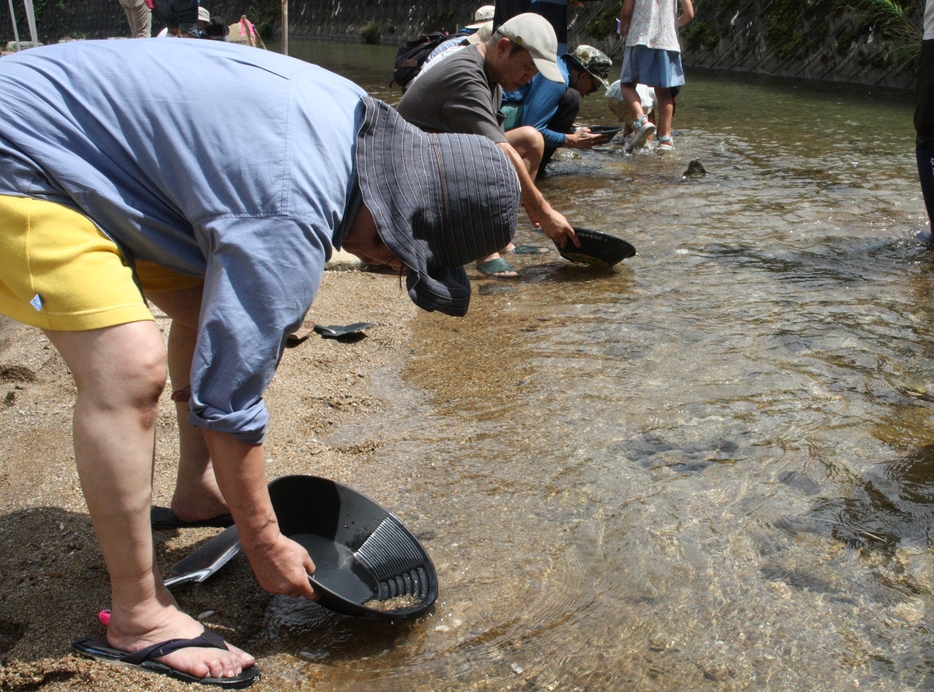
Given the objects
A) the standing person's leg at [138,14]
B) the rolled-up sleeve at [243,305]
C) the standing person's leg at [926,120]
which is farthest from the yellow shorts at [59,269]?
the standing person's leg at [138,14]

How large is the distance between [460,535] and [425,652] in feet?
1.44

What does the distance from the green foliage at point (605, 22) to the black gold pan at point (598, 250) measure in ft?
45.4

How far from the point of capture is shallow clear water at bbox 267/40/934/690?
1860 millimetres

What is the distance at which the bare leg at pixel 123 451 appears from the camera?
1493 millimetres

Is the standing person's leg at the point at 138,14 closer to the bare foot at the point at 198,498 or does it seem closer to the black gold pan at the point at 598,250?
the black gold pan at the point at 598,250

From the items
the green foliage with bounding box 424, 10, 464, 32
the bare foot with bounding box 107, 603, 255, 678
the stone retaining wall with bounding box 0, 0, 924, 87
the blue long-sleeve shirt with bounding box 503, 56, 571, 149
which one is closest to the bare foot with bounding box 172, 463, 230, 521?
the bare foot with bounding box 107, 603, 255, 678

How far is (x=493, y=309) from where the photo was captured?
3.88 meters

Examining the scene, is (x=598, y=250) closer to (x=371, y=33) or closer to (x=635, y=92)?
(x=635, y=92)

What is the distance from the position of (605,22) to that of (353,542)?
16.6 m

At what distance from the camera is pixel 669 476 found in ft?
8.23

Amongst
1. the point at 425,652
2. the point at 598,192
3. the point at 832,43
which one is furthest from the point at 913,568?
the point at 832,43

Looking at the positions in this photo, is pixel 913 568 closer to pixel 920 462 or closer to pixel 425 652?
pixel 920 462

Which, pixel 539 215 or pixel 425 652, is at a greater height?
pixel 539 215

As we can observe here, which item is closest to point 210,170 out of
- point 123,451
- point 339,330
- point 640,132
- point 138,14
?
point 123,451
